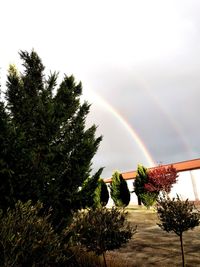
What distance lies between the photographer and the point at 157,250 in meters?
13.4

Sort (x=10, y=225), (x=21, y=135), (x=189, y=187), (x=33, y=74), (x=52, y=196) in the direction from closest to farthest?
(x=10, y=225), (x=21, y=135), (x=52, y=196), (x=33, y=74), (x=189, y=187)

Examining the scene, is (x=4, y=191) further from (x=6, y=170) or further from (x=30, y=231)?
(x=30, y=231)

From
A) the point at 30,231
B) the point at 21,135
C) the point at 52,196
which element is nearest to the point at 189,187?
the point at 52,196

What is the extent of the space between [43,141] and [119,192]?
21549mm

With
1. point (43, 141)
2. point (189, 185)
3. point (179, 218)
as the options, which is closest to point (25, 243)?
point (179, 218)

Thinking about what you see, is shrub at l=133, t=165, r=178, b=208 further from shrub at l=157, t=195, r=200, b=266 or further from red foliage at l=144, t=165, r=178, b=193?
shrub at l=157, t=195, r=200, b=266

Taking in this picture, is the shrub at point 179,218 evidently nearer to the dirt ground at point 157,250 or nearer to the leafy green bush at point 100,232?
the dirt ground at point 157,250

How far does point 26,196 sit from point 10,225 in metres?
6.23

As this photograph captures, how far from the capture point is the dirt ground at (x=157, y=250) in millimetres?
11648

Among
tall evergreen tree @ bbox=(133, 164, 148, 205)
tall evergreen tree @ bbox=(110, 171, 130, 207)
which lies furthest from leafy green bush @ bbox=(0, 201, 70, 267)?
tall evergreen tree @ bbox=(110, 171, 130, 207)

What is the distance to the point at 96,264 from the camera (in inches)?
463

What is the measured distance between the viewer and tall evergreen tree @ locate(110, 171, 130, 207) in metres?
33.9

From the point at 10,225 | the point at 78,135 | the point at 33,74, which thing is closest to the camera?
the point at 10,225

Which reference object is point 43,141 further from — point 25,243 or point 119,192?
point 119,192
